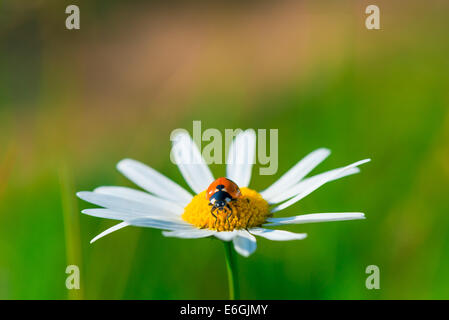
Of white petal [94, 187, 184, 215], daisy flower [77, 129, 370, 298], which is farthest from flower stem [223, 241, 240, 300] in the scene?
white petal [94, 187, 184, 215]

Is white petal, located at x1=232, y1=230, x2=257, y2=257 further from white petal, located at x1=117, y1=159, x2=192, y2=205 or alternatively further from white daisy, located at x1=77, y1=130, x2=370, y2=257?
white petal, located at x1=117, y1=159, x2=192, y2=205

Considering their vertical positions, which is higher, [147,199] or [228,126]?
[228,126]

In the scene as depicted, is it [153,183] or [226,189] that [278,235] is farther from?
[153,183]

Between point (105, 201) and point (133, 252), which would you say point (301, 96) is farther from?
point (105, 201)

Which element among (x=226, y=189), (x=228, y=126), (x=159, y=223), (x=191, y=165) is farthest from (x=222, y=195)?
(x=228, y=126)

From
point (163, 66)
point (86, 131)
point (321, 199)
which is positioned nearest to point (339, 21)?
point (321, 199)

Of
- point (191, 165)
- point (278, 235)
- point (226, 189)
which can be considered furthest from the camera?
point (191, 165)

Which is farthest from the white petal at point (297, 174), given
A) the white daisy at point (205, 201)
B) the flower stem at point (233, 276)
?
the flower stem at point (233, 276)
